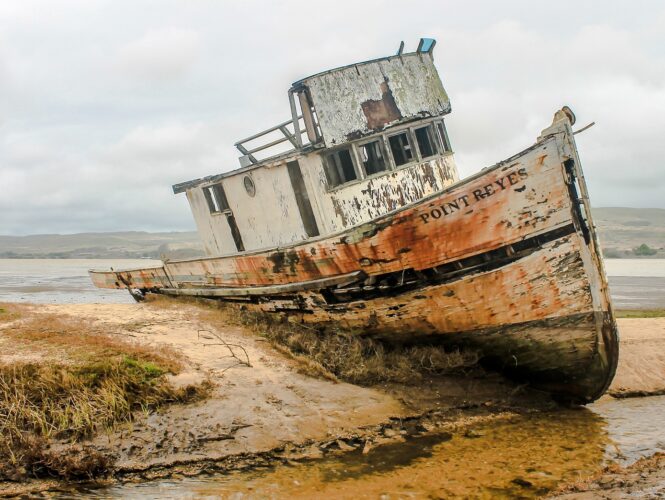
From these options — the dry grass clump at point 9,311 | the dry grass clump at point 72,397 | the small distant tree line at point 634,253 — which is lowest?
the small distant tree line at point 634,253

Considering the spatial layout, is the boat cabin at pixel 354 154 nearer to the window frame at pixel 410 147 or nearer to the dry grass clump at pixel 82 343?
the window frame at pixel 410 147

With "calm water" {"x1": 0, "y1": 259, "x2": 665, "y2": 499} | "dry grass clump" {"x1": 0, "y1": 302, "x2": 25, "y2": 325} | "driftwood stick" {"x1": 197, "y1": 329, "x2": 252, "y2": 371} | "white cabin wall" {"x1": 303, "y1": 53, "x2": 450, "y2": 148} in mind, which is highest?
"white cabin wall" {"x1": 303, "y1": 53, "x2": 450, "y2": 148}

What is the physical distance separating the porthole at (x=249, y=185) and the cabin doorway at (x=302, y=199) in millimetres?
991

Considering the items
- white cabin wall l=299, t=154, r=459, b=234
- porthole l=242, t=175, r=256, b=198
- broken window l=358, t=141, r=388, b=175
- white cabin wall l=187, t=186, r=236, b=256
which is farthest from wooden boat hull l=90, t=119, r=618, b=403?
white cabin wall l=187, t=186, r=236, b=256

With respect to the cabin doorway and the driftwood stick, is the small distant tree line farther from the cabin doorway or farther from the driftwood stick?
the driftwood stick

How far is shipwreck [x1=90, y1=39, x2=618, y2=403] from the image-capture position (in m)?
6.08

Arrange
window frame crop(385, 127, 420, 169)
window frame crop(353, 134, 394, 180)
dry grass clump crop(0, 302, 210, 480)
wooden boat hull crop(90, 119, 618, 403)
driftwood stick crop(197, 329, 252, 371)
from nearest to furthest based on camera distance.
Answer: dry grass clump crop(0, 302, 210, 480) → wooden boat hull crop(90, 119, 618, 403) → driftwood stick crop(197, 329, 252, 371) → window frame crop(353, 134, 394, 180) → window frame crop(385, 127, 420, 169)

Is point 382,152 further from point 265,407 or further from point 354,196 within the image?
point 265,407

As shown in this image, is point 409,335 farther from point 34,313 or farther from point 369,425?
point 34,313

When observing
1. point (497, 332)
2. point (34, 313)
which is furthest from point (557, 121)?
point (34, 313)

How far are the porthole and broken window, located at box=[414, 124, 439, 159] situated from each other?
279 centimetres

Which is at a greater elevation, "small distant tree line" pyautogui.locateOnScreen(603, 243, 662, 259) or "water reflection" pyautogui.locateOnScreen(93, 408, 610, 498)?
"water reflection" pyautogui.locateOnScreen(93, 408, 610, 498)

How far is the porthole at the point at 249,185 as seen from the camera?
364 inches

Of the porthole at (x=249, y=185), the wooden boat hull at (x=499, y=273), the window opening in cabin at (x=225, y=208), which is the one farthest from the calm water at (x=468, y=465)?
the window opening in cabin at (x=225, y=208)
